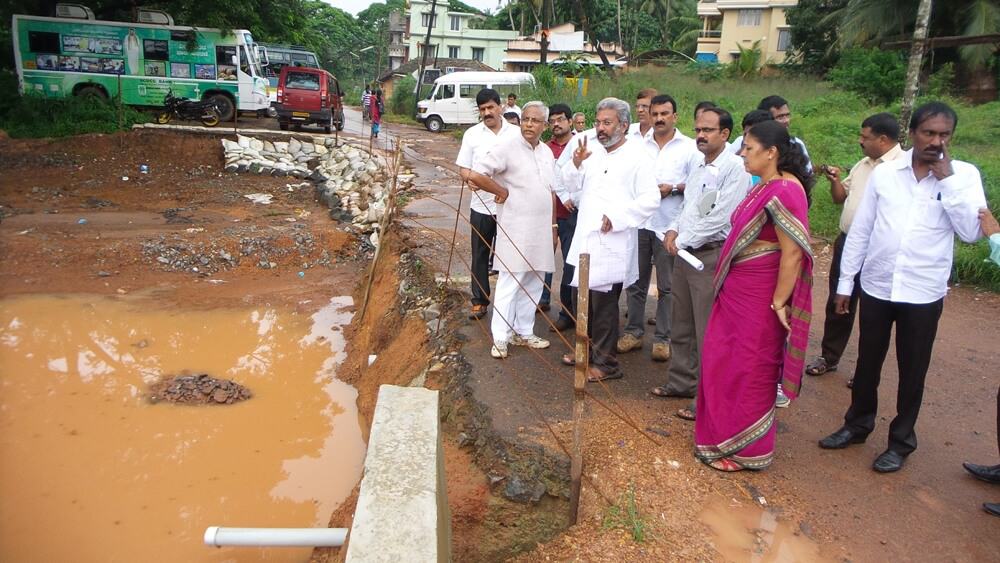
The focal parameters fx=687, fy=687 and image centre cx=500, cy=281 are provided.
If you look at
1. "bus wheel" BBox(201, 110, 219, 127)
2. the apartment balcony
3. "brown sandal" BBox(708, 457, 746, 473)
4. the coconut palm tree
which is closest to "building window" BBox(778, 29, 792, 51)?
the apartment balcony

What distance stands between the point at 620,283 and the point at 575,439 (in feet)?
4.48

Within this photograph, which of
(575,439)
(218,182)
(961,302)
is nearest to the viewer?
(575,439)

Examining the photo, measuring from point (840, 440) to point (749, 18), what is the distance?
3232 cm

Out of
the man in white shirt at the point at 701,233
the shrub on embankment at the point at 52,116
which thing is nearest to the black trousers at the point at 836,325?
the man in white shirt at the point at 701,233

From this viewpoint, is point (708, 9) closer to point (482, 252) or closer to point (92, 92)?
point (92, 92)

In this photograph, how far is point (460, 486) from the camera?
3.45 metres

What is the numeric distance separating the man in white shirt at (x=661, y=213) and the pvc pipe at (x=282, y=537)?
261cm

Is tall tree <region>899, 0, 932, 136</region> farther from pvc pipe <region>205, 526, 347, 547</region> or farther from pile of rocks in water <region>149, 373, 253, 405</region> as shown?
pvc pipe <region>205, 526, 347, 547</region>

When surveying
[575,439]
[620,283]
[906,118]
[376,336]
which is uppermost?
[906,118]

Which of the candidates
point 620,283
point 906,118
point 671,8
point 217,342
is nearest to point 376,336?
point 217,342

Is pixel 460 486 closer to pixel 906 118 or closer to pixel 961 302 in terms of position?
pixel 961 302

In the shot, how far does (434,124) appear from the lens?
77.1ft

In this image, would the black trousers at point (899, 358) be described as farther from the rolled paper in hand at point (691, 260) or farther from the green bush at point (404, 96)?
the green bush at point (404, 96)

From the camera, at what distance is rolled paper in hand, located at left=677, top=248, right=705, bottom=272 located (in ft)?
A: 11.4
